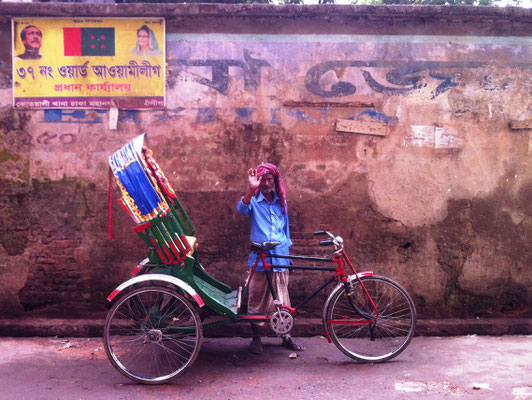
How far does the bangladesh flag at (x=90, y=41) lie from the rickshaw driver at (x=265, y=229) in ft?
6.78

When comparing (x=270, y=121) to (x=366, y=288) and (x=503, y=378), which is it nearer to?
(x=366, y=288)

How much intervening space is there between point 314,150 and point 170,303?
2.22 m

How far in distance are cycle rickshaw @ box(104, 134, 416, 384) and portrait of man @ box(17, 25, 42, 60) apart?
1953 millimetres

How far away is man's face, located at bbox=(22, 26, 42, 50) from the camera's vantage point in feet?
17.0

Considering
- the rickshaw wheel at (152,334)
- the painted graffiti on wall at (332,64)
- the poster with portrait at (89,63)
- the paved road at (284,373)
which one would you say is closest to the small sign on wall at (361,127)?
the painted graffiti on wall at (332,64)

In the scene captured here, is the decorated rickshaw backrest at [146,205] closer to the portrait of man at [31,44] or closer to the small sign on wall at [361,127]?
the portrait of man at [31,44]

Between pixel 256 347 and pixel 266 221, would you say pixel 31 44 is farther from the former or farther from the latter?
pixel 256 347

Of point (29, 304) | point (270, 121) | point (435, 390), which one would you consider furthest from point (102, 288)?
point (435, 390)

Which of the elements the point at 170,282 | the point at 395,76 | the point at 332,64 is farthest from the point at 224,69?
the point at 170,282

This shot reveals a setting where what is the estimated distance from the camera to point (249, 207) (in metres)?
4.67

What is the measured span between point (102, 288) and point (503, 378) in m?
3.90

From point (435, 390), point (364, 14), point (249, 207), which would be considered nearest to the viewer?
point (435, 390)

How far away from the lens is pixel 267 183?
4.66 meters

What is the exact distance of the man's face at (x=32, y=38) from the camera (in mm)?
5180
